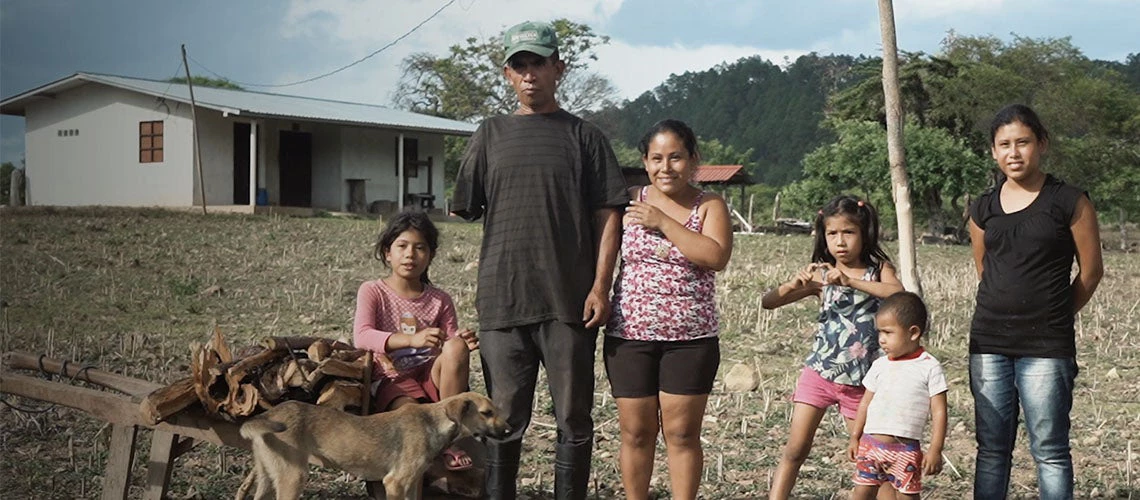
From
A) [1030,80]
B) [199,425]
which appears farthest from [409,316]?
[1030,80]

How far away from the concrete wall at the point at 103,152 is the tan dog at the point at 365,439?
77.5ft

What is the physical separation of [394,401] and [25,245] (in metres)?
12.5

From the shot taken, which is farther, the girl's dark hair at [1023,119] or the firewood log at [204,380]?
the girl's dark hair at [1023,119]

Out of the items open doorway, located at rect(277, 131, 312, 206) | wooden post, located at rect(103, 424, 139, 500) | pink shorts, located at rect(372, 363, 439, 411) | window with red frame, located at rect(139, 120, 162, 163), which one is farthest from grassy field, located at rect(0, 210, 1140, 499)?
open doorway, located at rect(277, 131, 312, 206)

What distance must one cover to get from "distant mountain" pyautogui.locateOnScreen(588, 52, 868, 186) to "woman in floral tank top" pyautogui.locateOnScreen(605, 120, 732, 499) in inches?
2491

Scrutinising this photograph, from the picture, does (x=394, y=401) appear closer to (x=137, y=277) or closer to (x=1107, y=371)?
(x=1107, y=371)

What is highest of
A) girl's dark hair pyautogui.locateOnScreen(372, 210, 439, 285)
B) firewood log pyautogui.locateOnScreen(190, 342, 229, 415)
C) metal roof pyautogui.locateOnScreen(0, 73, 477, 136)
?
metal roof pyautogui.locateOnScreen(0, 73, 477, 136)

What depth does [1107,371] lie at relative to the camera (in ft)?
29.3

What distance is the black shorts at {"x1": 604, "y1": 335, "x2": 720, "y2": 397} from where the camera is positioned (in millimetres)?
4531

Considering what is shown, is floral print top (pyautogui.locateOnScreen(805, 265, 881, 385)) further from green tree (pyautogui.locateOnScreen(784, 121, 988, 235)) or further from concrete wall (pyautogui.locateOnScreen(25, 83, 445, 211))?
green tree (pyautogui.locateOnScreen(784, 121, 988, 235))

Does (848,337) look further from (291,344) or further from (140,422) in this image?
(140,422)

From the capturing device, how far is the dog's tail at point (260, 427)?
4.15m

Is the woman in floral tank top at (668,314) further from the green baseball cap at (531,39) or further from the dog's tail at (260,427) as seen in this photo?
the dog's tail at (260,427)

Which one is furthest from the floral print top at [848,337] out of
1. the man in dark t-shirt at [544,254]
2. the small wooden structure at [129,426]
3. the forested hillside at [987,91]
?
the forested hillside at [987,91]
